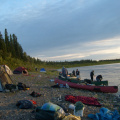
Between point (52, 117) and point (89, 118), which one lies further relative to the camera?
point (89, 118)

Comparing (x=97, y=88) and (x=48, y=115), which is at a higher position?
(x=48, y=115)

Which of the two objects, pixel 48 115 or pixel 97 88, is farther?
pixel 97 88

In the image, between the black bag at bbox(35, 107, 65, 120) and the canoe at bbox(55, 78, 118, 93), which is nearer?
the black bag at bbox(35, 107, 65, 120)

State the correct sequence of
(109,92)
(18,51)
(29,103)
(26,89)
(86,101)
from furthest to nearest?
(18,51) < (109,92) < (26,89) < (86,101) < (29,103)

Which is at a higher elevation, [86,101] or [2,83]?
[2,83]

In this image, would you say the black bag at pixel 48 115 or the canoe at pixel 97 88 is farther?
the canoe at pixel 97 88

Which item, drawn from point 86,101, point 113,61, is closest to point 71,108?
point 86,101

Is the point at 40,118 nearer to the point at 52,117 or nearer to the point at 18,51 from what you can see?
the point at 52,117

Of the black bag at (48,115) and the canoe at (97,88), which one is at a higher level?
the black bag at (48,115)

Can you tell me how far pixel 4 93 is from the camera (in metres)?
9.59

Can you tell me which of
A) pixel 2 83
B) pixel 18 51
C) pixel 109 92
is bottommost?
pixel 109 92

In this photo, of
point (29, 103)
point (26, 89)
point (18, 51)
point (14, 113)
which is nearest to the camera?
point (14, 113)

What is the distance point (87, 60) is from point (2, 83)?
9272 centimetres

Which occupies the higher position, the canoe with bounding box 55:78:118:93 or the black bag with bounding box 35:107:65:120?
the black bag with bounding box 35:107:65:120
